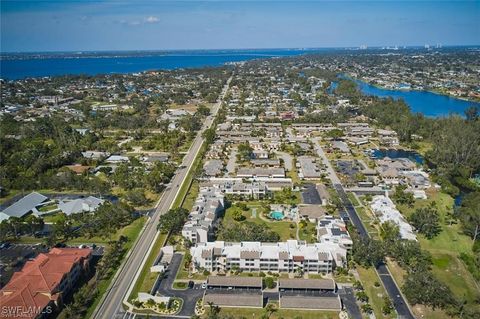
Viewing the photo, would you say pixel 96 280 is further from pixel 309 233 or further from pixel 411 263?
pixel 411 263

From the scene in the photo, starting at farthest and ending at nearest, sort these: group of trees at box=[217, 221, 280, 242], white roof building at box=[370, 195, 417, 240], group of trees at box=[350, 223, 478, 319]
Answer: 1. white roof building at box=[370, 195, 417, 240]
2. group of trees at box=[217, 221, 280, 242]
3. group of trees at box=[350, 223, 478, 319]

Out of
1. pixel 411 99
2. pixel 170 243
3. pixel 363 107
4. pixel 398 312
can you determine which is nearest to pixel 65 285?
pixel 170 243

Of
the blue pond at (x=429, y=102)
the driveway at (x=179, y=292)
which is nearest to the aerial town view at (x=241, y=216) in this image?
the driveway at (x=179, y=292)

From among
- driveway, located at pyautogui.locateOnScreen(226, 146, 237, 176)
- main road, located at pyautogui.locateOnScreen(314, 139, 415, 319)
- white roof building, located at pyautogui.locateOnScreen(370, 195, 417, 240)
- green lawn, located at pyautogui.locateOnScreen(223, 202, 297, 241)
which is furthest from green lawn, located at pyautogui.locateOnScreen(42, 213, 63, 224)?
white roof building, located at pyautogui.locateOnScreen(370, 195, 417, 240)

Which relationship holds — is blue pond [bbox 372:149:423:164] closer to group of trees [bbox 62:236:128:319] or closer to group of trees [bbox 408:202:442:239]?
group of trees [bbox 408:202:442:239]

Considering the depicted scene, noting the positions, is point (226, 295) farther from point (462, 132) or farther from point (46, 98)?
point (46, 98)

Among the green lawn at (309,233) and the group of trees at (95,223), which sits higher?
the group of trees at (95,223)

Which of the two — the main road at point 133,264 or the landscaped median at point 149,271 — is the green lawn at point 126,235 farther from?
the landscaped median at point 149,271
